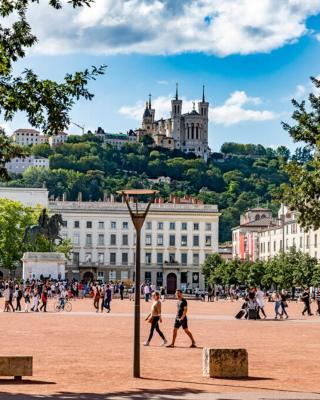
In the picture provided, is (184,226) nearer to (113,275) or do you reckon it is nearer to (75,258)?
(113,275)

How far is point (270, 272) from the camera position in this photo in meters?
111

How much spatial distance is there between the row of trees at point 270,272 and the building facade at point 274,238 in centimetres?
348

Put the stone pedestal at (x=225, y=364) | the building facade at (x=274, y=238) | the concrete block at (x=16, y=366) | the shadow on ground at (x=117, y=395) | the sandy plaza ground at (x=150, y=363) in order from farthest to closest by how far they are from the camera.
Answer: the building facade at (x=274, y=238) < the stone pedestal at (x=225, y=364) < the concrete block at (x=16, y=366) < the sandy plaza ground at (x=150, y=363) < the shadow on ground at (x=117, y=395)

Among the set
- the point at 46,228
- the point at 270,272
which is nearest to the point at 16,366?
the point at 46,228

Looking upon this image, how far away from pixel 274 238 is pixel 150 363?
120608mm

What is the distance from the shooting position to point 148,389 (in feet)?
55.5

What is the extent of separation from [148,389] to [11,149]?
6284 mm

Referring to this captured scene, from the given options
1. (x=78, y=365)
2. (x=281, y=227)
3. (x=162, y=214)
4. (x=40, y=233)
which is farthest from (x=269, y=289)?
(x=78, y=365)

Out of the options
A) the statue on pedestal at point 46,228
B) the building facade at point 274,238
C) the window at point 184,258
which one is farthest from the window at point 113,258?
the statue on pedestal at point 46,228

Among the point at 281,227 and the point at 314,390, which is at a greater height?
the point at 281,227

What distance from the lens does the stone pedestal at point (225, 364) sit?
18719 millimetres

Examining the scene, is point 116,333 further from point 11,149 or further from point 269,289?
point 269,289

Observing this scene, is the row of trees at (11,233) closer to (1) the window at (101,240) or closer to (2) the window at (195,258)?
(1) the window at (101,240)

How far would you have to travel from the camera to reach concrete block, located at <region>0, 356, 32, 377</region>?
17.8 m
